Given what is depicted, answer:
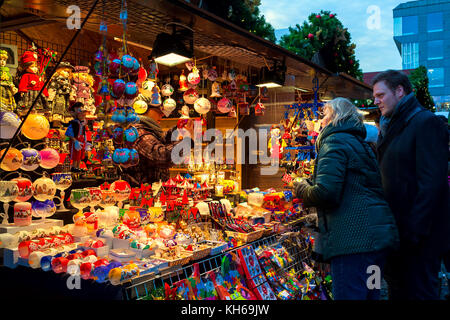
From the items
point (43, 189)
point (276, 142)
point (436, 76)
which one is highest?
point (436, 76)

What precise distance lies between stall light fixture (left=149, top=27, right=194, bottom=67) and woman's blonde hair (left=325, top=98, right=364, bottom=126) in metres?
1.42

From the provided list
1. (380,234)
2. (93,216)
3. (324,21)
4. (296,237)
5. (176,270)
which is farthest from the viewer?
(324,21)

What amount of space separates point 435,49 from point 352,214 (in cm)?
2555

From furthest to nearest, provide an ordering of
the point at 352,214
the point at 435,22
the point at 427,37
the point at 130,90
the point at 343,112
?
1. the point at 427,37
2. the point at 435,22
3. the point at 130,90
4. the point at 343,112
5. the point at 352,214

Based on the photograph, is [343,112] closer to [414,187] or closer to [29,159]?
[414,187]

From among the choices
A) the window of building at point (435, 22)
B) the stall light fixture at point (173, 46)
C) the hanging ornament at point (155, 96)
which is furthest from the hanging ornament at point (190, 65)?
the window of building at point (435, 22)

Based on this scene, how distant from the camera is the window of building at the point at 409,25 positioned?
66.9 feet

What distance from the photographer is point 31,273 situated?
240cm

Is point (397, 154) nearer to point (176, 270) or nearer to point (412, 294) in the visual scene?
point (412, 294)

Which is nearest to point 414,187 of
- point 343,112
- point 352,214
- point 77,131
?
point 352,214

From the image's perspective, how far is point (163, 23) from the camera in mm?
3008

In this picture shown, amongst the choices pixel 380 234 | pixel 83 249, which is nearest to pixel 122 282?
pixel 83 249

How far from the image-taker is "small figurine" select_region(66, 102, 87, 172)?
11.7 feet

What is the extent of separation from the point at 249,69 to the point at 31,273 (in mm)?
3919
